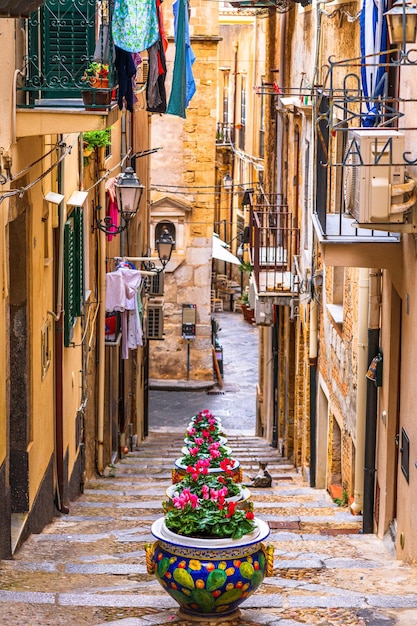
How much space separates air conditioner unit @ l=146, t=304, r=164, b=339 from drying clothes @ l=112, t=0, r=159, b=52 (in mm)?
16501

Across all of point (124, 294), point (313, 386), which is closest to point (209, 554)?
point (313, 386)

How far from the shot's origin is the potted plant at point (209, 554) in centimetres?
686

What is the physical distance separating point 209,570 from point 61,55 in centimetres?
→ 464

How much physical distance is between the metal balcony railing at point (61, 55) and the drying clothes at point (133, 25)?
1.59 feet

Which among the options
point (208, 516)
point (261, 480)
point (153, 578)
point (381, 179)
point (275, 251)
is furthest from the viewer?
point (275, 251)

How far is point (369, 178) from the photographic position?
28.1ft

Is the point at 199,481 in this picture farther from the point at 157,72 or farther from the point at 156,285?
the point at 156,285

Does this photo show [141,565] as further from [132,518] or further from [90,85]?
[90,85]

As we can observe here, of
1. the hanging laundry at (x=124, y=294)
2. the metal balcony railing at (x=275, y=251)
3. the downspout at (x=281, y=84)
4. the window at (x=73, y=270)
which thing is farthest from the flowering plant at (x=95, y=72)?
the downspout at (x=281, y=84)

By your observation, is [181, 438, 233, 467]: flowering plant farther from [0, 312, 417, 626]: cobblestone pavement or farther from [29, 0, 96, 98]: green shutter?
[29, 0, 96, 98]: green shutter

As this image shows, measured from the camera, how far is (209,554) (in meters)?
6.87

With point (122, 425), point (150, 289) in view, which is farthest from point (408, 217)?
point (150, 289)

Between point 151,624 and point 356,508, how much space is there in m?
5.85

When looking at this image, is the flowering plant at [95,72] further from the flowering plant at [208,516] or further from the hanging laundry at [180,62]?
the flowering plant at [208,516]
